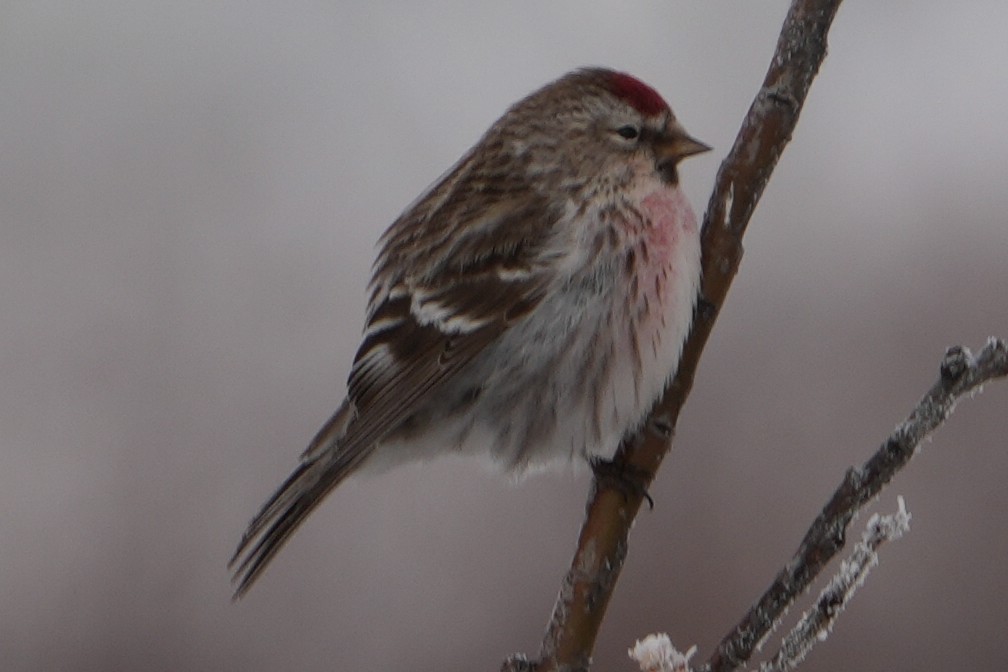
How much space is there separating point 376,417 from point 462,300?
0.28 meters

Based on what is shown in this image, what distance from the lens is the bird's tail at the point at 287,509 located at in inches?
103

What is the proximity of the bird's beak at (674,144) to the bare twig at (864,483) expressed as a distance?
126 cm

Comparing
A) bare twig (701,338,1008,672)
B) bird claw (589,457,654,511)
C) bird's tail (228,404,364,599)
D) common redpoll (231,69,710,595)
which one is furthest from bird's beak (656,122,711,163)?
bare twig (701,338,1008,672)

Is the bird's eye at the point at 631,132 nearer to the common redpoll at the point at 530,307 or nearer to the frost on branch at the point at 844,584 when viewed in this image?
the common redpoll at the point at 530,307

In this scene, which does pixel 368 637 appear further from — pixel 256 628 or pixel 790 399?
pixel 790 399

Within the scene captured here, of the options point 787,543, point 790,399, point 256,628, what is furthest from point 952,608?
point 256,628

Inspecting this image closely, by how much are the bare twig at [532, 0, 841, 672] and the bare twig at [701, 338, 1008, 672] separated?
0.36 m

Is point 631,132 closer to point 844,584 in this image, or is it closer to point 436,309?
point 436,309

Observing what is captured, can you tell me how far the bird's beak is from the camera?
2979 mm

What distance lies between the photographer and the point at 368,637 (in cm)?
492

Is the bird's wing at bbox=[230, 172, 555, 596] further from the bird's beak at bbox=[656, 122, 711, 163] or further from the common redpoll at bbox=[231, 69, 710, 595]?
the bird's beak at bbox=[656, 122, 711, 163]

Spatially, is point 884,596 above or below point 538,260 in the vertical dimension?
below

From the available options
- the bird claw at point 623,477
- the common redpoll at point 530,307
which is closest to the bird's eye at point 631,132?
the common redpoll at point 530,307

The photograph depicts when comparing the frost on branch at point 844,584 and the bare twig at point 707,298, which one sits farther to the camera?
the bare twig at point 707,298
